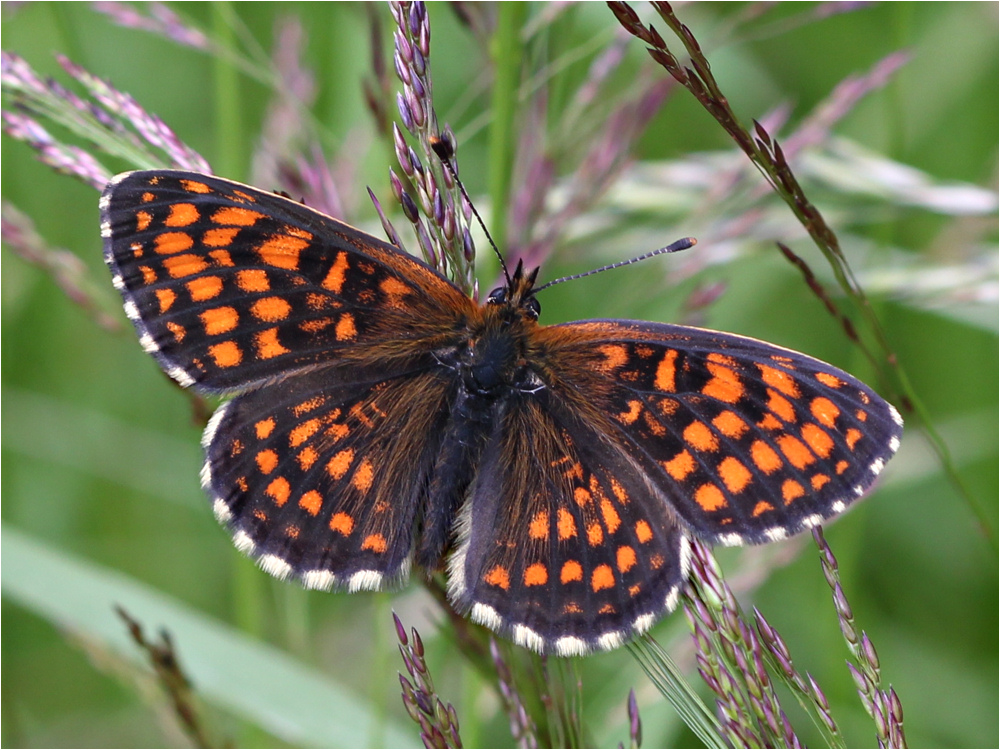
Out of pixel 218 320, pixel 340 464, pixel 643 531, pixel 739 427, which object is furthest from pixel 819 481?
pixel 218 320

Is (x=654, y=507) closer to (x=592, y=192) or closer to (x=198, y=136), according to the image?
(x=592, y=192)

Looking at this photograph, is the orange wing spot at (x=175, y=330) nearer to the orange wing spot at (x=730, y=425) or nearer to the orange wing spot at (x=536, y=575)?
the orange wing spot at (x=536, y=575)

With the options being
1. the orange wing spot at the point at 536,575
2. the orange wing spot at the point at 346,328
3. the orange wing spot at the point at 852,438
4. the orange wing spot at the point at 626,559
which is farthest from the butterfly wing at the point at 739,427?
the orange wing spot at the point at 346,328

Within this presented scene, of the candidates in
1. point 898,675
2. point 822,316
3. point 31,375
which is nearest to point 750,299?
point 822,316

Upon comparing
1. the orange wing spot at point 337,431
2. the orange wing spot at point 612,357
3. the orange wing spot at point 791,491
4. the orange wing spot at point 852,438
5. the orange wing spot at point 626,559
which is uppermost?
the orange wing spot at point 612,357

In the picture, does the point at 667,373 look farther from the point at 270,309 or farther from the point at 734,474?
the point at 270,309

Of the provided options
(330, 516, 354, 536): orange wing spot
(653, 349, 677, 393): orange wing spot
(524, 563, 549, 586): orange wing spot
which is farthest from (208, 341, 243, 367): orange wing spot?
(653, 349, 677, 393): orange wing spot
